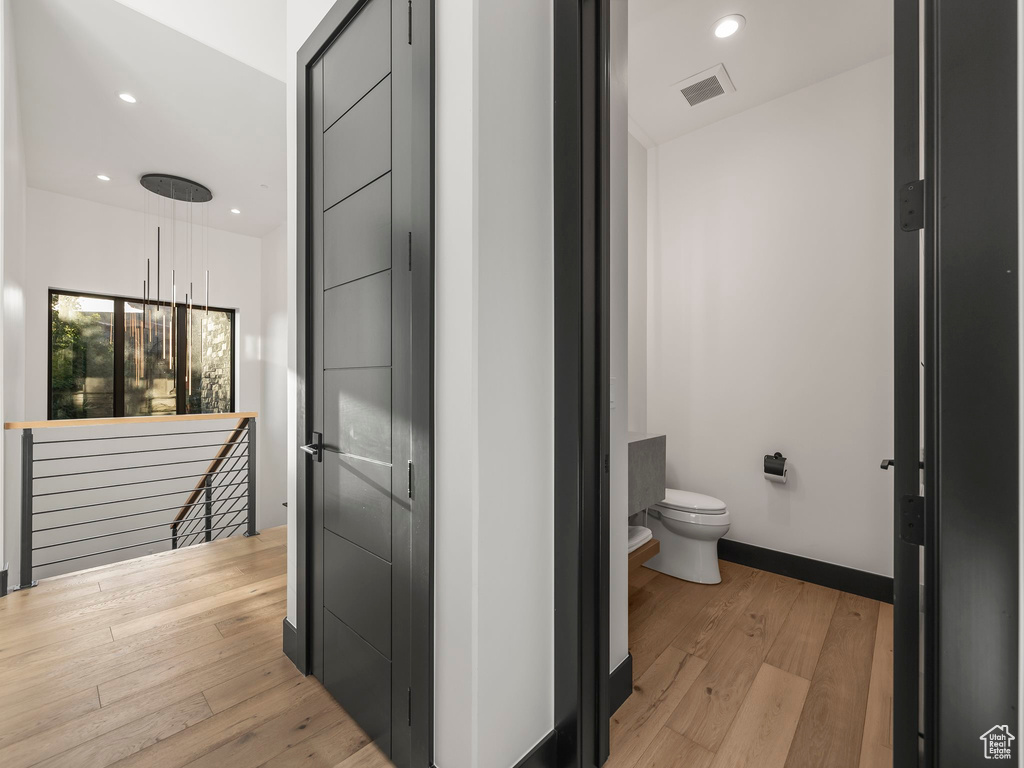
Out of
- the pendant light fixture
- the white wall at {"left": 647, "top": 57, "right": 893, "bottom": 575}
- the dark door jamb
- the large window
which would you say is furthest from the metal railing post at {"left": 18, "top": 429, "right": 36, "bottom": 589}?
the white wall at {"left": 647, "top": 57, "right": 893, "bottom": 575}

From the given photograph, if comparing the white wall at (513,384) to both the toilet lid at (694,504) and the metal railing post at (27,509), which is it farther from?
the metal railing post at (27,509)

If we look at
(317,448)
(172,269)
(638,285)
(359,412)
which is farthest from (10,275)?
(638,285)

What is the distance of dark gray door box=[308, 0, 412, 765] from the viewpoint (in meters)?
1.33

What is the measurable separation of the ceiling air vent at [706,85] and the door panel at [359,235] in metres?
2.07

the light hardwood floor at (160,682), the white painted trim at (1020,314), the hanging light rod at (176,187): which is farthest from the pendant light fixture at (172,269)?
the white painted trim at (1020,314)

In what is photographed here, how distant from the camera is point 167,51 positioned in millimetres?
2486

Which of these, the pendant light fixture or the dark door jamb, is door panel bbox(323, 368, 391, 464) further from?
the pendant light fixture

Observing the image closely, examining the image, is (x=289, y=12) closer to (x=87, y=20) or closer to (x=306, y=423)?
(x=87, y=20)

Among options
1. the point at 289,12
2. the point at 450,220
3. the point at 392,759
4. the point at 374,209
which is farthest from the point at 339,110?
the point at 392,759

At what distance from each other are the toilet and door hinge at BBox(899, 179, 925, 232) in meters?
1.97

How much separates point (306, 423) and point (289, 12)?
1.67 metres

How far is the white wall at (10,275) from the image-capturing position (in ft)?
7.59

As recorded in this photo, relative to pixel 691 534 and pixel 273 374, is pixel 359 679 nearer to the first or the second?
pixel 691 534

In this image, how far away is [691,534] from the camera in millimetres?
2531
